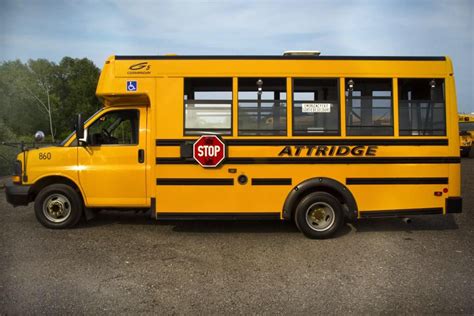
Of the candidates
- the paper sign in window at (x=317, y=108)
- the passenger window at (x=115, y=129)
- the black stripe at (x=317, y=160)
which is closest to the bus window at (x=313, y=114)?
the paper sign in window at (x=317, y=108)

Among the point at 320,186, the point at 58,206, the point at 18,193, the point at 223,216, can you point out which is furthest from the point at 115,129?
the point at 320,186

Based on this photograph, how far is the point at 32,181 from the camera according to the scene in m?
5.84

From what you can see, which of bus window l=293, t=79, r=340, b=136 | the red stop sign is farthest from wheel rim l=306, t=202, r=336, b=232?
the red stop sign

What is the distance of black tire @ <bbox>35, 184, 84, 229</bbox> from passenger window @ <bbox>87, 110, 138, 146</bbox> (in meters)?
0.89

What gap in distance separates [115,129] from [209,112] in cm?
168

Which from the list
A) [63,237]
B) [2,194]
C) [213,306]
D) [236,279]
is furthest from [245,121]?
[2,194]

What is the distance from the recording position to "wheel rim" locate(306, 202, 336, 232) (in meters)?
5.41

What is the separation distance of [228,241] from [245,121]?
1771mm

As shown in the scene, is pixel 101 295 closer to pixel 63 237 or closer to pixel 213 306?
pixel 213 306

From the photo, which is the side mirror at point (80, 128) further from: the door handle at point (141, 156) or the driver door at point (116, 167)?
the door handle at point (141, 156)

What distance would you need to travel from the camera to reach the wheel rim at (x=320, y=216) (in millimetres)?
5411

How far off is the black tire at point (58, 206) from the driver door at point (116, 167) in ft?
0.76

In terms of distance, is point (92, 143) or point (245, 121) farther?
point (92, 143)

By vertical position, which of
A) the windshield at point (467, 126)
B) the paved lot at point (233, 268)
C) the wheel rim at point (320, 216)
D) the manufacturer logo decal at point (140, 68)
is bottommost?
the paved lot at point (233, 268)
